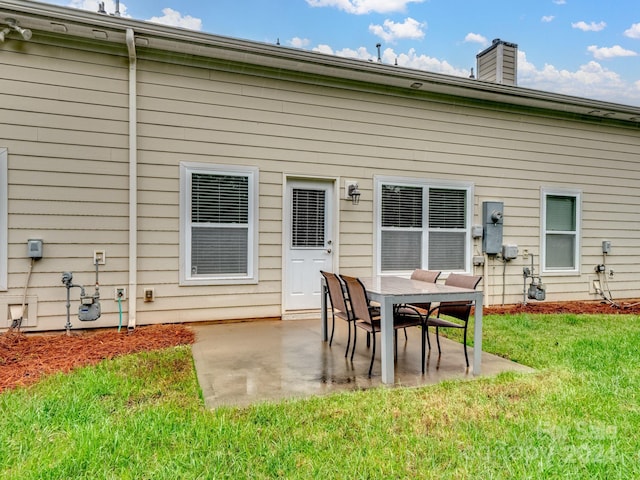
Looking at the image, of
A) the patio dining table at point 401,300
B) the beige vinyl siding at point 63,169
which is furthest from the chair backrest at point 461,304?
the beige vinyl siding at point 63,169

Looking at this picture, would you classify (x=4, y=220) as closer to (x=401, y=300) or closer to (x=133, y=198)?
(x=133, y=198)

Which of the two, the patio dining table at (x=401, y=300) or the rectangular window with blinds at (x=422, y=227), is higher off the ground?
the rectangular window with blinds at (x=422, y=227)

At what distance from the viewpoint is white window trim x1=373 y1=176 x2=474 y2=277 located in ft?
21.1

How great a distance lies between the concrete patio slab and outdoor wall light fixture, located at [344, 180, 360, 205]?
2077 millimetres

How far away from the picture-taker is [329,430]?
2.45m

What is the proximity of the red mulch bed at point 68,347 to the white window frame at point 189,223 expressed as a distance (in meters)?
0.73

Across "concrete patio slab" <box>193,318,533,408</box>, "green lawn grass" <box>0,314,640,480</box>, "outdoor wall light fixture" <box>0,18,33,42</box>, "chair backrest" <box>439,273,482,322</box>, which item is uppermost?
"outdoor wall light fixture" <box>0,18,33,42</box>

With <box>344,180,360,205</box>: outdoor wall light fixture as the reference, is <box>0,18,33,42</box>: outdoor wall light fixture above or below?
above

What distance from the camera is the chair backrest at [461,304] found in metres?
3.96

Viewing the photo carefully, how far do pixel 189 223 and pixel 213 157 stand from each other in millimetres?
950

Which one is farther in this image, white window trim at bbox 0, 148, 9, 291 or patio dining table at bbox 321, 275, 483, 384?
white window trim at bbox 0, 148, 9, 291

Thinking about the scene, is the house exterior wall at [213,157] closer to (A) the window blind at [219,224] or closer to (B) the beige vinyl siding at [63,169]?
(B) the beige vinyl siding at [63,169]

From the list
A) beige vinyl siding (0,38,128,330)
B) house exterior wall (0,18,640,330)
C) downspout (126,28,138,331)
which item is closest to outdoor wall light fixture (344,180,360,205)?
house exterior wall (0,18,640,330)

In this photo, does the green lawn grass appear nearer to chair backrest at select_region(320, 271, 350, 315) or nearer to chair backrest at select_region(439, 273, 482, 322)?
chair backrest at select_region(439, 273, 482, 322)
